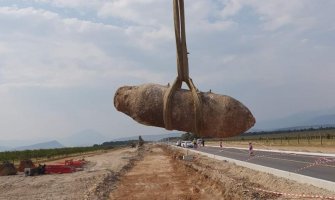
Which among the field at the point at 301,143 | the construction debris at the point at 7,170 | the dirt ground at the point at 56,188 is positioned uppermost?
the field at the point at 301,143

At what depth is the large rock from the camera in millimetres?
3621

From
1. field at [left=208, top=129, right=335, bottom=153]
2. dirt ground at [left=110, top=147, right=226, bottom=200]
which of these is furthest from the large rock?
dirt ground at [left=110, top=147, right=226, bottom=200]

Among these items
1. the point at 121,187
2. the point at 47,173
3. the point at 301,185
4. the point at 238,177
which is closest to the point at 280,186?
the point at 301,185

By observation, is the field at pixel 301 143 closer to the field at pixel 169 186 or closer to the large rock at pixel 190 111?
the field at pixel 169 186

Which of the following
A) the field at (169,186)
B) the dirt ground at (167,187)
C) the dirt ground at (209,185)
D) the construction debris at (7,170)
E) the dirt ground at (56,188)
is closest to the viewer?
the dirt ground at (209,185)

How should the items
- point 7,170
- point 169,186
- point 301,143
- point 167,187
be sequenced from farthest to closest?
point 301,143 → point 7,170 → point 169,186 → point 167,187

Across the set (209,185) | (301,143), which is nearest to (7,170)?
(209,185)

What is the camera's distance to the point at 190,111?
3596 millimetres

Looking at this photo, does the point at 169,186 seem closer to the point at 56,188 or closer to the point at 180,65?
the point at 56,188

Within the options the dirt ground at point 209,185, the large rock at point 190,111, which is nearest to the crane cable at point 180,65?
the large rock at point 190,111

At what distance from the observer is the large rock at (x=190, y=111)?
362 cm

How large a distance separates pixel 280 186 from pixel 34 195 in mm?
14008

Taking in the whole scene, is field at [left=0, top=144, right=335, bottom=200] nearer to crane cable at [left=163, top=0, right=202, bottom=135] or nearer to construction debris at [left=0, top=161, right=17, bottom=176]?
construction debris at [left=0, top=161, right=17, bottom=176]

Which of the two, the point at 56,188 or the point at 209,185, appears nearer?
the point at 209,185
